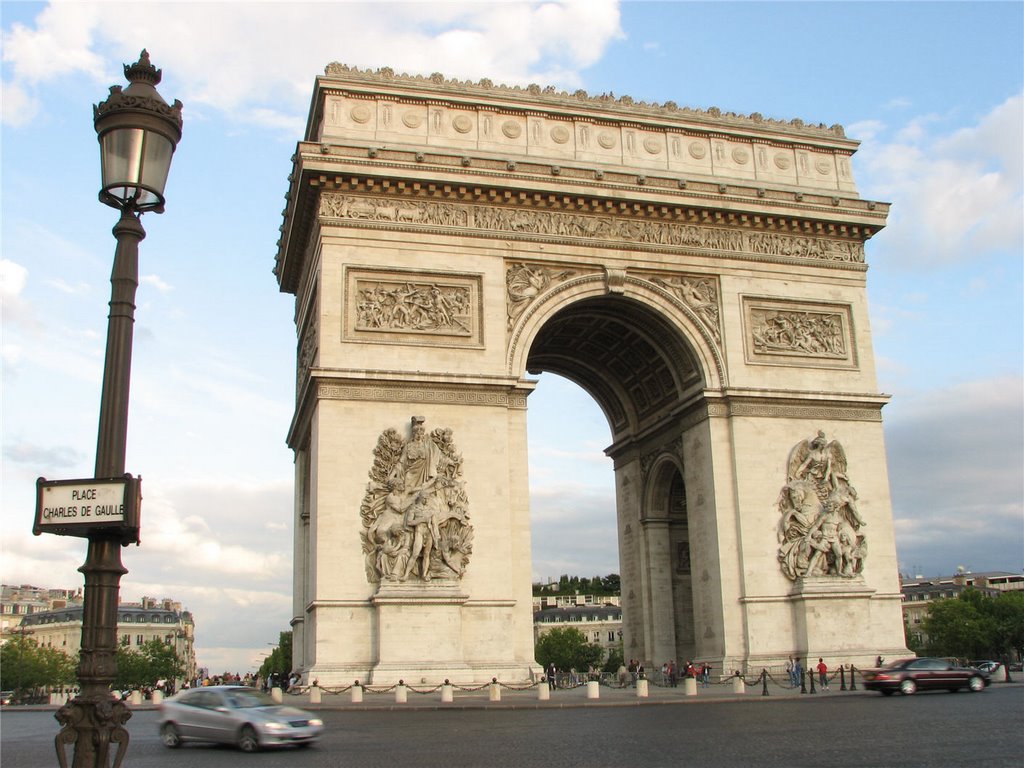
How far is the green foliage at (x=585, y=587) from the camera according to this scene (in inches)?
6019

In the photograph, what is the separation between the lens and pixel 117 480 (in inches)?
247

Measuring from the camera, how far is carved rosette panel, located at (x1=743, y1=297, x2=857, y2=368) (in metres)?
32.2

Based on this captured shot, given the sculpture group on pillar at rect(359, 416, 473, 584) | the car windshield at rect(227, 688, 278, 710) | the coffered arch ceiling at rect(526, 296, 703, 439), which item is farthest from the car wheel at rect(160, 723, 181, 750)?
the coffered arch ceiling at rect(526, 296, 703, 439)

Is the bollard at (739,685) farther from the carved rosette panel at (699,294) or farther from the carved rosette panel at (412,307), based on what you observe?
the carved rosette panel at (412,307)

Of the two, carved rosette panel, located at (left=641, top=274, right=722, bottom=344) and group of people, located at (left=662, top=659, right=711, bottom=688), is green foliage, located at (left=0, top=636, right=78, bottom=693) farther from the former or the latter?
carved rosette panel, located at (left=641, top=274, right=722, bottom=344)

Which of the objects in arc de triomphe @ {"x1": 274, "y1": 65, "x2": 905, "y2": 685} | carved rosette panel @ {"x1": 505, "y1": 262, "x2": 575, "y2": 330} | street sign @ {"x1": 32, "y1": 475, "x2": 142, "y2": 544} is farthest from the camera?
carved rosette panel @ {"x1": 505, "y1": 262, "x2": 575, "y2": 330}

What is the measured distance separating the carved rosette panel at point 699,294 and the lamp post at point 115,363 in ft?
84.1

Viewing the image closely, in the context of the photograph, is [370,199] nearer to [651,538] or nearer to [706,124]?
[706,124]

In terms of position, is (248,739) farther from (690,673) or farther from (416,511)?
(690,673)

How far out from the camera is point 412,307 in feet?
97.1

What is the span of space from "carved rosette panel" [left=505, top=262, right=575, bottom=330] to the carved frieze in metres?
0.94

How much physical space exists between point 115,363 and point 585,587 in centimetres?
16126

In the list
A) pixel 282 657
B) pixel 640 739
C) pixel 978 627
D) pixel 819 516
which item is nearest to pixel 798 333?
pixel 819 516

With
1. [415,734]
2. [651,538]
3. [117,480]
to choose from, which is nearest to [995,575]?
[651,538]
